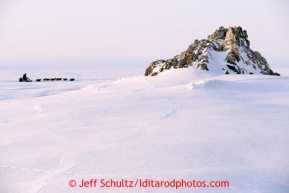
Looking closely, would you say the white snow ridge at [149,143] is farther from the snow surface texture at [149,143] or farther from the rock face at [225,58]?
the rock face at [225,58]

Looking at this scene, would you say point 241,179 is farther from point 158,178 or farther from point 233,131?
point 233,131

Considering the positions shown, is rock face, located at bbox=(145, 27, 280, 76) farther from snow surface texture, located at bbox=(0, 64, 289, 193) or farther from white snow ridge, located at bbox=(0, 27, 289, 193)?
snow surface texture, located at bbox=(0, 64, 289, 193)

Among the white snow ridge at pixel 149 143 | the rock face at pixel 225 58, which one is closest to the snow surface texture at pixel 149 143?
the white snow ridge at pixel 149 143

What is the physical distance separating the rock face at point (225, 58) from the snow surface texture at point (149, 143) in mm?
6518

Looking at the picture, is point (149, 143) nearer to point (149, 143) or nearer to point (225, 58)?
point (149, 143)

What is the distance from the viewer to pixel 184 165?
3086 millimetres

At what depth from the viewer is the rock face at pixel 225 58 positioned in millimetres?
13305

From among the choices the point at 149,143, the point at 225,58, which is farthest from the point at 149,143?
the point at 225,58

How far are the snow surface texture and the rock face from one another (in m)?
6.52

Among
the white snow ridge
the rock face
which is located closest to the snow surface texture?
the white snow ridge

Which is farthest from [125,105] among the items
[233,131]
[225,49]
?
[225,49]

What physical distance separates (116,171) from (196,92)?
5224 mm

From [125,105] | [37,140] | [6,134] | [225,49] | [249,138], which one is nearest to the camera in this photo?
[249,138]

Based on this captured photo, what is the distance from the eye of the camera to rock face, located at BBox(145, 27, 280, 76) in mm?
13305
